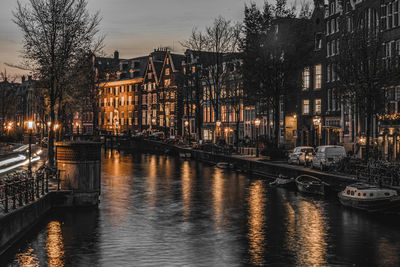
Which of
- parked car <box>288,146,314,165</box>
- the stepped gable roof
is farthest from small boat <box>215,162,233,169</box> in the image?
the stepped gable roof

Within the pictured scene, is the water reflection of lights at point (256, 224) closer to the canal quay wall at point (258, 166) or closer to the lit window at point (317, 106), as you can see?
the canal quay wall at point (258, 166)

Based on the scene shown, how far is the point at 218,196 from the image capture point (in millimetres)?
42781

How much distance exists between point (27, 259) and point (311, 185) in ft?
80.5

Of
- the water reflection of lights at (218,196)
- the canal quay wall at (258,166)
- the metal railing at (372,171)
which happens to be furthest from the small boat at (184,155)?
the metal railing at (372,171)

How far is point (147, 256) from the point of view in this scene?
23.9 meters

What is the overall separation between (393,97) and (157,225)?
101ft

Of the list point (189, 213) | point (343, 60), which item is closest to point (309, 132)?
point (343, 60)

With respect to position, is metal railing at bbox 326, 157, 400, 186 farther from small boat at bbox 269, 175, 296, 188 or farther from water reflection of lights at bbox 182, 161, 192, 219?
water reflection of lights at bbox 182, 161, 192, 219

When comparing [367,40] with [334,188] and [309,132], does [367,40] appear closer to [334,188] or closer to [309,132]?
[334,188]

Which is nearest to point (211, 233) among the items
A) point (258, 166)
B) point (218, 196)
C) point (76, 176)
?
point (76, 176)

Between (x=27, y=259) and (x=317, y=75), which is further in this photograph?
(x=317, y=75)

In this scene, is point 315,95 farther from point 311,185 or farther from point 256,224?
point 256,224

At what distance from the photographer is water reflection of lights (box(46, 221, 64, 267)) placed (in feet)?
75.2

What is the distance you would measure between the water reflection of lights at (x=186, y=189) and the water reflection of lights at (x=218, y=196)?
5.95 ft
